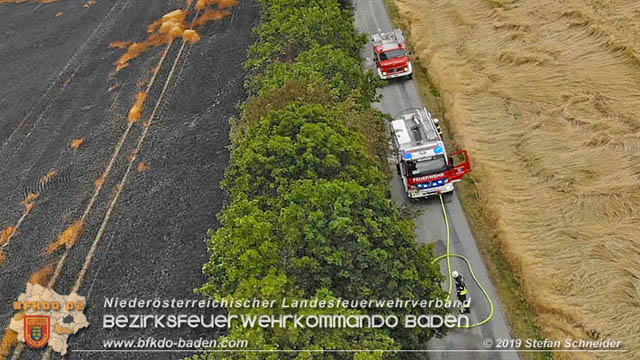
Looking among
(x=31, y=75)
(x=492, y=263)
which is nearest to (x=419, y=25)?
(x=492, y=263)

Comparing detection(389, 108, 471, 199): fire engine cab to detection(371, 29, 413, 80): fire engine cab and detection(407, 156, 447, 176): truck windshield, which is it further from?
detection(371, 29, 413, 80): fire engine cab

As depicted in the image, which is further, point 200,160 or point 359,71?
point 200,160

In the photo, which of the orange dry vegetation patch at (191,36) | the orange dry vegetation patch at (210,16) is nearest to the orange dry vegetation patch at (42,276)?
the orange dry vegetation patch at (191,36)

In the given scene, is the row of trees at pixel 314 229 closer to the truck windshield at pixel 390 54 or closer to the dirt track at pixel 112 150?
the dirt track at pixel 112 150

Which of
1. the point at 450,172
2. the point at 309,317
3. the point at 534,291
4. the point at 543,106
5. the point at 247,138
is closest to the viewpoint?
the point at 309,317

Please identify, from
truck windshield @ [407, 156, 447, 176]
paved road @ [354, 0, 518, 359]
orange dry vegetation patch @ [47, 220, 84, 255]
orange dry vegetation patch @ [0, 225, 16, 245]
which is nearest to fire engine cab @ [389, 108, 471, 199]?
truck windshield @ [407, 156, 447, 176]

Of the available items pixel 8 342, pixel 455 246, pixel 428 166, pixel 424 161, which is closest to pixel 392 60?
pixel 424 161

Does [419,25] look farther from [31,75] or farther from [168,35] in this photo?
[31,75]
